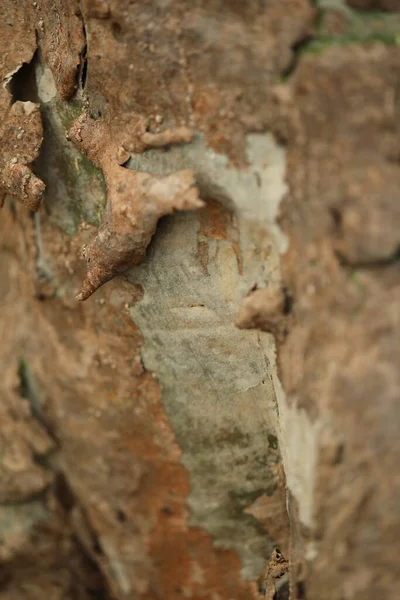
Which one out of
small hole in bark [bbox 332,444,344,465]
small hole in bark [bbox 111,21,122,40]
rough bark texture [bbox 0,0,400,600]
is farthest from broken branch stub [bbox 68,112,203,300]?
small hole in bark [bbox 332,444,344,465]

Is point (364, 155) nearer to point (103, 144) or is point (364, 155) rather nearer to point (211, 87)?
point (211, 87)

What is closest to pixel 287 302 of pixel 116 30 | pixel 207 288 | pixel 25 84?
pixel 207 288

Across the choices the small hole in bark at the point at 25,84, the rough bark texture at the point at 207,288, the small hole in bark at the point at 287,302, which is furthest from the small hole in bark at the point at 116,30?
the small hole in bark at the point at 287,302

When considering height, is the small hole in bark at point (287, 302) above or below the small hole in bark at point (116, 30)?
below

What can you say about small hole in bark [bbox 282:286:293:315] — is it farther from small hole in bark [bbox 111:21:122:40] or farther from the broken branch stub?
small hole in bark [bbox 111:21:122:40]

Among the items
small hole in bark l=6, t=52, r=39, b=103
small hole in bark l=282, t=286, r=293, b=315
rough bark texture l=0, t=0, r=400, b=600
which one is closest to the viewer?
rough bark texture l=0, t=0, r=400, b=600

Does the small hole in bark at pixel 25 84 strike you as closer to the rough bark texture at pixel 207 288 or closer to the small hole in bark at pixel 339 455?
the rough bark texture at pixel 207 288

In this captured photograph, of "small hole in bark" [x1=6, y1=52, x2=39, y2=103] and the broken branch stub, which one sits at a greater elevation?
"small hole in bark" [x1=6, y1=52, x2=39, y2=103]
